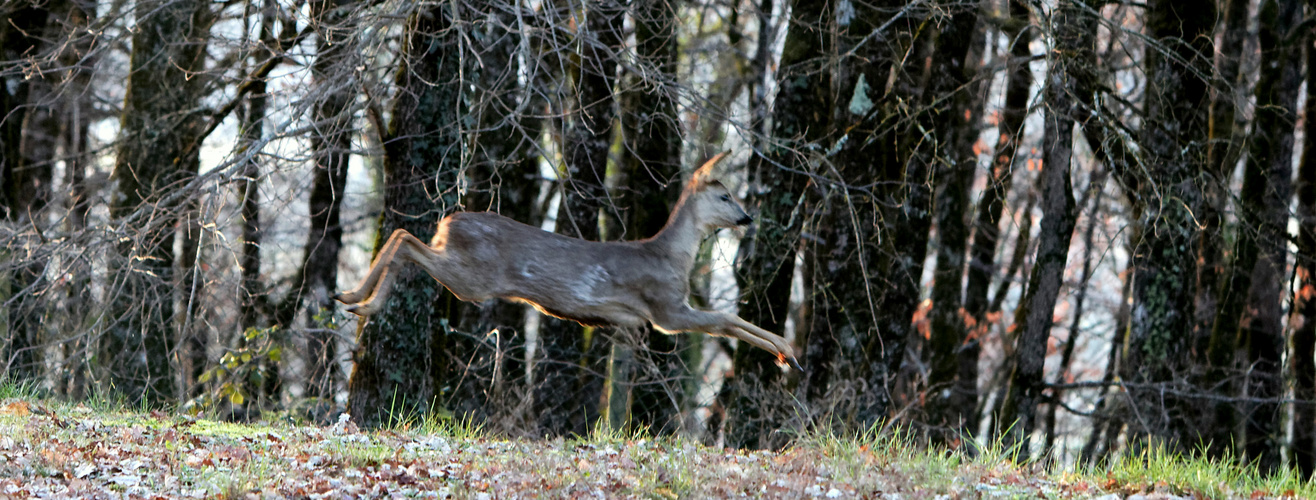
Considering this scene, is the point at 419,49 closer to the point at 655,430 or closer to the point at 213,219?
the point at 213,219

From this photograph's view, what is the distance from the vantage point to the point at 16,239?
10086mm

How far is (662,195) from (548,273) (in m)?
9.45

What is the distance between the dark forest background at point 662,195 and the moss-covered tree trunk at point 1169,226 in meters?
0.03

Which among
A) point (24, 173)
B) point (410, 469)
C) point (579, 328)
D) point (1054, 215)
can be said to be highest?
point (1054, 215)

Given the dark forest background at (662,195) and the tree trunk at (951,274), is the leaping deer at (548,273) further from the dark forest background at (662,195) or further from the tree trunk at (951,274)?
the tree trunk at (951,274)

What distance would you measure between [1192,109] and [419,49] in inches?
286

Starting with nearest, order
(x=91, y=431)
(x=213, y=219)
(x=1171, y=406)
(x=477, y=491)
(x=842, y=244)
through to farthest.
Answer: (x=477, y=491)
(x=91, y=431)
(x=213, y=219)
(x=842, y=244)
(x=1171, y=406)

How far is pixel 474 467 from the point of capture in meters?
7.38

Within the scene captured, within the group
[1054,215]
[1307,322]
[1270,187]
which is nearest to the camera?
[1054,215]

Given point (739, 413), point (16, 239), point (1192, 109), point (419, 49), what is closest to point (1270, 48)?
point (1192, 109)

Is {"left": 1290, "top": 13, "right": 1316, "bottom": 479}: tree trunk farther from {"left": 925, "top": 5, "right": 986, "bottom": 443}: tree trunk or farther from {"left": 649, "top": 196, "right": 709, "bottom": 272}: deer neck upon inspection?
{"left": 649, "top": 196, "right": 709, "bottom": 272}: deer neck

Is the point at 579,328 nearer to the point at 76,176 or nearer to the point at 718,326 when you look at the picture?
the point at 76,176

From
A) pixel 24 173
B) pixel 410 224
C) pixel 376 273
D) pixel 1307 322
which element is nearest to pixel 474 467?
pixel 376 273

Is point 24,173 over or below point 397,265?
over
